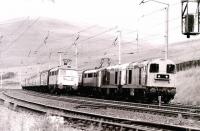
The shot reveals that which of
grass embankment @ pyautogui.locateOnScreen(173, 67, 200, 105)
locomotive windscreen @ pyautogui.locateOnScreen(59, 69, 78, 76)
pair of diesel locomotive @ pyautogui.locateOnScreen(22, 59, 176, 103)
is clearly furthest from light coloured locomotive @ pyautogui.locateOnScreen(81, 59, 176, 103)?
locomotive windscreen @ pyautogui.locateOnScreen(59, 69, 78, 76)

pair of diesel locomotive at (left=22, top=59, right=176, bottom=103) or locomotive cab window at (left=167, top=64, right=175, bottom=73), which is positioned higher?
locomotive cab window at (left=167, top=64, right=175, bottom=73)

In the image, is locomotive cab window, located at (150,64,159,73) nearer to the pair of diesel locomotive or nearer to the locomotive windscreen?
the pair of diesel locomotive

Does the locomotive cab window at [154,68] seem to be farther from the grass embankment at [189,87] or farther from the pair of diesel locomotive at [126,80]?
the grass embankment at [189,87]

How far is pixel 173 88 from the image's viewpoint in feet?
100

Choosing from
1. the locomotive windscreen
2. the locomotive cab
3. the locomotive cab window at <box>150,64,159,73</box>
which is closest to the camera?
the locomotive cab

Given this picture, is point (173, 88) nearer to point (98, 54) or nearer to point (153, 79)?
point (153, 79)

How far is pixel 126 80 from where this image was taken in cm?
3450

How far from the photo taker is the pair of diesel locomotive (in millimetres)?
30562

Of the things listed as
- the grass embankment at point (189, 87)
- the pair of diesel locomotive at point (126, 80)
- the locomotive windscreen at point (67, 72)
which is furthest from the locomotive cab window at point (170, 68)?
the locomotive windscreen at point (67, 72)

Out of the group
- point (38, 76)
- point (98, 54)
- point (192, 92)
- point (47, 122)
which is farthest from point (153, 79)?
point (98, 54)

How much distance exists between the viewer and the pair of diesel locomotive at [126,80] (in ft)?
100

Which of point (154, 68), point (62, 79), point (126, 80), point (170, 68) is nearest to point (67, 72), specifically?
point (62, 79)

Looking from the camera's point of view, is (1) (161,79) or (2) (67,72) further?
(2) (67,72)

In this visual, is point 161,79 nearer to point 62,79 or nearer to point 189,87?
point 189,87
